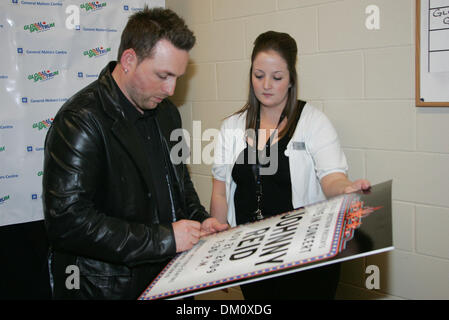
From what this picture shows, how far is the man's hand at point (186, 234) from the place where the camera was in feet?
4.53

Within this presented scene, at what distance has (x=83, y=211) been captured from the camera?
4.32ft

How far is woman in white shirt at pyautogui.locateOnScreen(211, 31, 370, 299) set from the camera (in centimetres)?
179

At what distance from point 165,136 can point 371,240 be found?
937mm

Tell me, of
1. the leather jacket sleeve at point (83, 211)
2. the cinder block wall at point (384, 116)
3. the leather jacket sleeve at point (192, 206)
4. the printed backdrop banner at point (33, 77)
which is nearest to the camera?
the leather jacket sleeve at point (83, 211)

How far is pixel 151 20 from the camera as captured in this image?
4.87 ft

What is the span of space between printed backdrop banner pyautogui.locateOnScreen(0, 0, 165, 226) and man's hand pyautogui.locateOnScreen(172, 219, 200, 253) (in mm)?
1113

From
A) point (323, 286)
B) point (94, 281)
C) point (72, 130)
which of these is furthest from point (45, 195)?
point (323, 286)

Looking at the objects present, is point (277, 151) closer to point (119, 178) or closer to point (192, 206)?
point (192, 206)

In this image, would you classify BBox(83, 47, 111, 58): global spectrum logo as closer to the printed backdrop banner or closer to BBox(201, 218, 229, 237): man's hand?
the printed backdrop banner

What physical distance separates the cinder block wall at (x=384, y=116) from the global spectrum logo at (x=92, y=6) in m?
0.76

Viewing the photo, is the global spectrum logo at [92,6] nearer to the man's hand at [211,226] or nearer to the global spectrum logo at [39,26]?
the global spectrum logo at [39,26]

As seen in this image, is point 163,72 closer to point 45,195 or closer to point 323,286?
point 45,195

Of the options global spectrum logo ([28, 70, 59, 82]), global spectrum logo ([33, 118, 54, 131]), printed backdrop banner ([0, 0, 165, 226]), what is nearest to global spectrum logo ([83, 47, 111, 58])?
printed backdrop banner ([0, 0, 165, 226])

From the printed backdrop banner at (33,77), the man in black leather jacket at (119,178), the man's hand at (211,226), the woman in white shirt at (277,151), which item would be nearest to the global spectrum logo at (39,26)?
the printed backdrop banner at (33,77)
